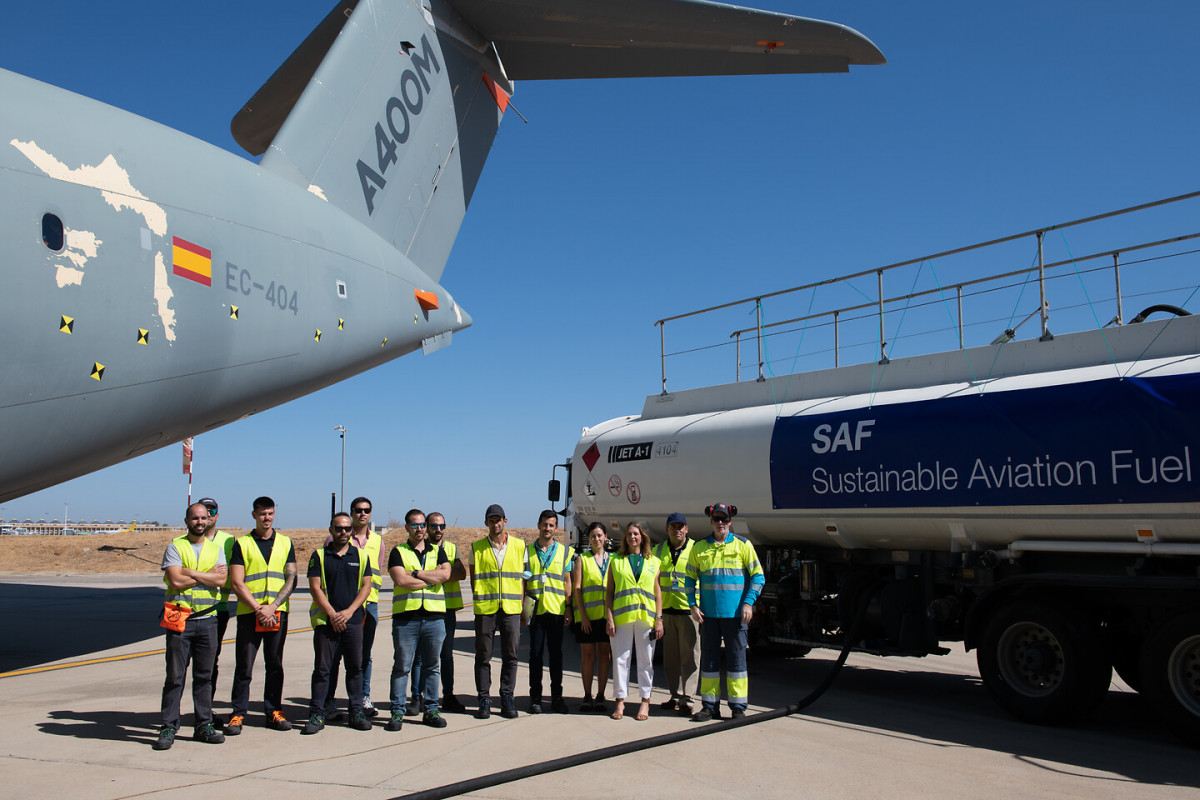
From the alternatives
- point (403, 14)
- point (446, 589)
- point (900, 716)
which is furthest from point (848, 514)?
point (403, 14)

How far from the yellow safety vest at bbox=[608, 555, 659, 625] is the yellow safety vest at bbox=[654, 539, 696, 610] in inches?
8.4

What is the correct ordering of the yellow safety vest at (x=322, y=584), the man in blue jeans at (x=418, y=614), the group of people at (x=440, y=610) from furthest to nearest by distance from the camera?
the man in blue jeans at (x=418, y=614) → the yellow safety vest at (x=322, y=584) → the group of people at (x=440, y=610)

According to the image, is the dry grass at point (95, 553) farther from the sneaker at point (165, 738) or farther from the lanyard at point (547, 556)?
the sneaker at point (165, 738)

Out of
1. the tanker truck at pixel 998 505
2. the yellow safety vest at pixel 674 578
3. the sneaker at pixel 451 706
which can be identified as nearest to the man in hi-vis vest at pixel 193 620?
the sneaker at pixel 451 706

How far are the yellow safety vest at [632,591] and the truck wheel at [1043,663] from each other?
3.14 meters

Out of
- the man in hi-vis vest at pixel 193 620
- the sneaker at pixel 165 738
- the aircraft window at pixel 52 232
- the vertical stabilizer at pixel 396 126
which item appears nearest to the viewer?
the aircraft window at pixel 52 232

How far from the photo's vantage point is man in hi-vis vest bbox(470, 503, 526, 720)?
25.1 feet

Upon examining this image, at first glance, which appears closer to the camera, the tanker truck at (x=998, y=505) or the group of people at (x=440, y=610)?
the group of people at (x=440, y=610)

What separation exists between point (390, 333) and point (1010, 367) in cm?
666

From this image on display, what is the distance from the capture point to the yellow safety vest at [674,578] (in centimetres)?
820

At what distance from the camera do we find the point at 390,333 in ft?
33.3

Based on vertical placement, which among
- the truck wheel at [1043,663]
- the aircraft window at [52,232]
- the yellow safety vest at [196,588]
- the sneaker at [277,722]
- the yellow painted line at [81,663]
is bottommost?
the yellow painted line at [81,663]

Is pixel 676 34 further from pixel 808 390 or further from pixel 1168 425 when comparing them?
pixel 1168 425

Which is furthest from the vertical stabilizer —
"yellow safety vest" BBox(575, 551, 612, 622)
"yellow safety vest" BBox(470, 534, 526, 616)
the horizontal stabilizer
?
"yellow safety vest" BBox(575, 551, 612, 622)
